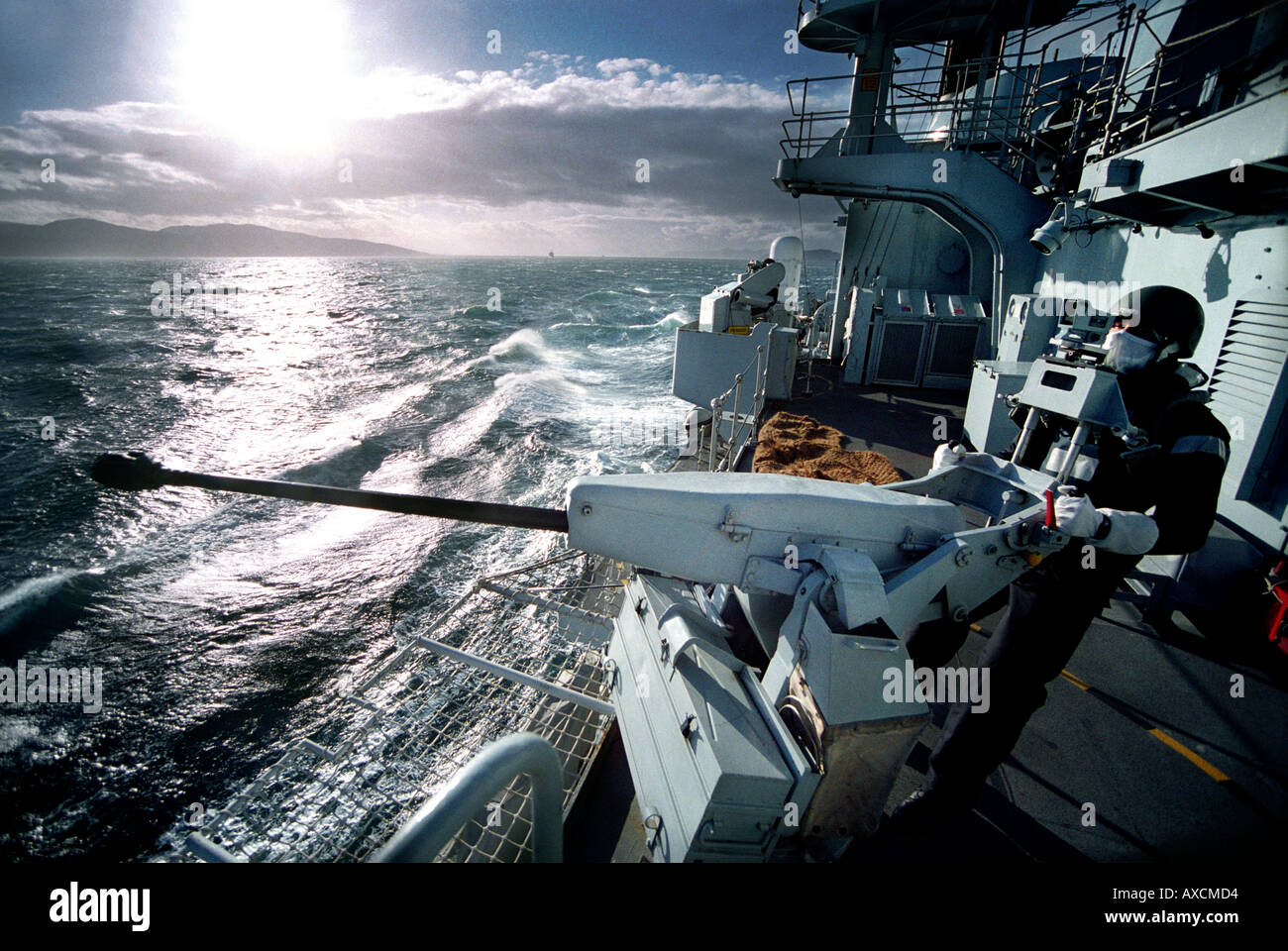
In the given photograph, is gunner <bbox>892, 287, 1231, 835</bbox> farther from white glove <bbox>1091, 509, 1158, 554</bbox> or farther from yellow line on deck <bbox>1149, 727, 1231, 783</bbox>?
yellow line on deck <bbox>1149, 727, 1231, 783</bbox>

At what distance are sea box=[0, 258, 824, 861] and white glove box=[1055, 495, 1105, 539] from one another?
7.66 m

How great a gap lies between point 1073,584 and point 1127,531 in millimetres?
508

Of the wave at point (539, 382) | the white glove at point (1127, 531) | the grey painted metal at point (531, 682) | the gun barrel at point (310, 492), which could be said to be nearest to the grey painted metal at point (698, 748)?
the grey painted metal at point (531, 682)

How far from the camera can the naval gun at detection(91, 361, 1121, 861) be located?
1.93m

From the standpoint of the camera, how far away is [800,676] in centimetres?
213

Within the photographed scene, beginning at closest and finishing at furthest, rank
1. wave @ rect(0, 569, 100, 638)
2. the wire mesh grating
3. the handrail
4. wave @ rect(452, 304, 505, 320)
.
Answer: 1. the handrail
2. the wire mesh grating
3. wave @ rect(0, 569, 100, 638)
4. wave @ rect(452, 304, 505, 320)

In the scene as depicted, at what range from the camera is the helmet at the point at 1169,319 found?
263 centimetres

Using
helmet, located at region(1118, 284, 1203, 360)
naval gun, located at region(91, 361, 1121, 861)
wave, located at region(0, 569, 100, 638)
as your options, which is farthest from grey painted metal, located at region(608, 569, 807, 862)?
wave, located at region(0, 569, 100, 638)

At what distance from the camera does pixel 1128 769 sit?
319cm

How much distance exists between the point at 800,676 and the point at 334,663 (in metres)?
7.57

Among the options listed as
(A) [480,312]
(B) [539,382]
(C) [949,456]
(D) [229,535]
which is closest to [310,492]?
(C) [949,456]
